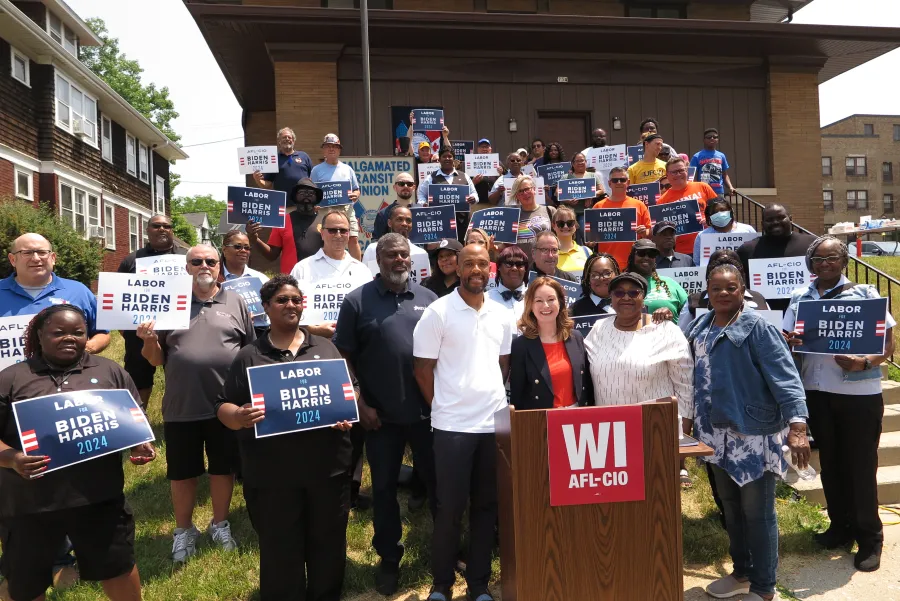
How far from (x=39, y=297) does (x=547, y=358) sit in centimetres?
381

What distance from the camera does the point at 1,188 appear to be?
2070 centimetres

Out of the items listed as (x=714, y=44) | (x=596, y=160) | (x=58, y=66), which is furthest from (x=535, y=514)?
(x=58, y=66)

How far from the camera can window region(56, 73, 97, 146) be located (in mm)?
24516

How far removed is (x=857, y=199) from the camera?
7138 centimetres

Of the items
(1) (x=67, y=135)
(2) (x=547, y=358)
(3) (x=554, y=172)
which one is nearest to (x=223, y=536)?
(2) (x=547, y=358)

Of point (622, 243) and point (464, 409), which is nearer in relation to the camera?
point (464, 409)

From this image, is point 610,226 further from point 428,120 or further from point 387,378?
point 428,120

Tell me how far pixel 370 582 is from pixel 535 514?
2.02m

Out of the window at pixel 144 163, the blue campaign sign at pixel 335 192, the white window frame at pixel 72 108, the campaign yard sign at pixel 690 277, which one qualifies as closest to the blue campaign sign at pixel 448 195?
the blue campaign sign at pixel 335 192

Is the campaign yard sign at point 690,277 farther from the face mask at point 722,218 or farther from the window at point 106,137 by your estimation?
the window at point 106,137

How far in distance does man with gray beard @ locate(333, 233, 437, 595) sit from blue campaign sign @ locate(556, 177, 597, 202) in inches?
Answer: 222

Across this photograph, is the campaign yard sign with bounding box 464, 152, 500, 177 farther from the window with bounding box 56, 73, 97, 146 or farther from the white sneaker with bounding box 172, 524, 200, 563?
the window with bounding box 56, 73, 97, 146

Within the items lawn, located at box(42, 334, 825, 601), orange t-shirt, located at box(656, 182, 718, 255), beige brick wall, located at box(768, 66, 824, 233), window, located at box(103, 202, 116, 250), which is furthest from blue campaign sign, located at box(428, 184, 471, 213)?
window, located at box(103, 202, 116, 250)

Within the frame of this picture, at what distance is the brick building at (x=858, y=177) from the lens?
7081cm
